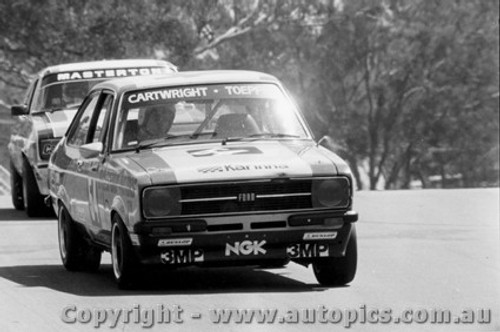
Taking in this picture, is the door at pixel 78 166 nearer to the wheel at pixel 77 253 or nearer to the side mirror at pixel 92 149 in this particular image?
the wheel at pixel 77 253

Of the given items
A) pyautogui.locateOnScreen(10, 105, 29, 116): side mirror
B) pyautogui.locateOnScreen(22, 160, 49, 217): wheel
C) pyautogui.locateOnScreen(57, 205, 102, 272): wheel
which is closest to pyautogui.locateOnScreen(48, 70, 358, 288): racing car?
pyautogui.locateOnScreen(57, 205, 102, 272): wheel

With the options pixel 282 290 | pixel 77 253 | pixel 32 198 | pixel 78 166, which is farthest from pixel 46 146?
pixel 282 290

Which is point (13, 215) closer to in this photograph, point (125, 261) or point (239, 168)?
point (125, 261)

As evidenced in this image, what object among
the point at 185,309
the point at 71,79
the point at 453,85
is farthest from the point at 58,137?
the point at 453,85

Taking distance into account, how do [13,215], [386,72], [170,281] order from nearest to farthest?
[170,281] < [13,215] < [386,72]

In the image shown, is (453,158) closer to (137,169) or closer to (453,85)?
(453,85)

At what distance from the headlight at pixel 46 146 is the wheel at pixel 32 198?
617mm

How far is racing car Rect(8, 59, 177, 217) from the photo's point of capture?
17.2m

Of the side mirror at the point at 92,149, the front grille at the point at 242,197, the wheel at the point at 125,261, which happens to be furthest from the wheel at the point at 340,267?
the side mirror at the point at 92,149

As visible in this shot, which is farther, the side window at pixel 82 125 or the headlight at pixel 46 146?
the headlight at pixel 46 146

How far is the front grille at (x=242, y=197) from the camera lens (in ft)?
33.0

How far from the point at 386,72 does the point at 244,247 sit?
4018cm

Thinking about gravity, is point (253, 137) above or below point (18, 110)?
above

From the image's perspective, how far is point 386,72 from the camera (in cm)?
4988
